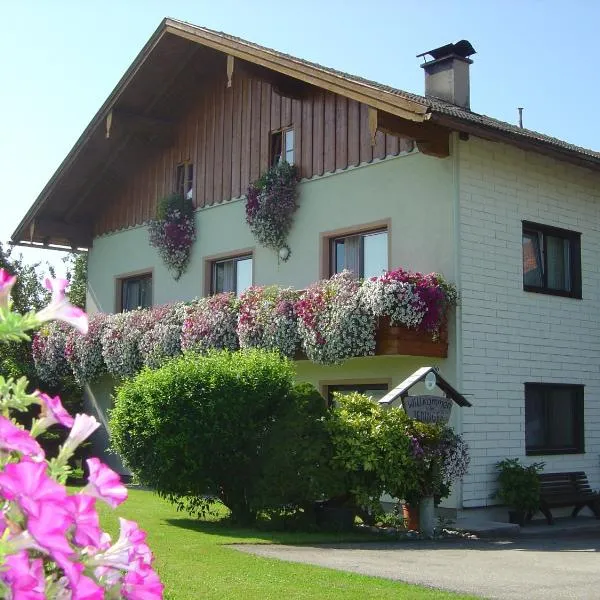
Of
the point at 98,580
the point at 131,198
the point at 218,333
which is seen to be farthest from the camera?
the point at 131,198

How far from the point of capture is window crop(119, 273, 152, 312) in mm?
22031

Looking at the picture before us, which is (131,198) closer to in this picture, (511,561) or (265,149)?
(265,149)

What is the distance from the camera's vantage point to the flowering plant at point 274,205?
58.1 ft

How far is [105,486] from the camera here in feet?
6.35

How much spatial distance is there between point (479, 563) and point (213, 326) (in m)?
8.05

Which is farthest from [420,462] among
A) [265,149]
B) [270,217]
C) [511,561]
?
[265,149]

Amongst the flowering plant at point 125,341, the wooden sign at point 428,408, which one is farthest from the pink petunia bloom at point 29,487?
the flowering plant at point 125,341

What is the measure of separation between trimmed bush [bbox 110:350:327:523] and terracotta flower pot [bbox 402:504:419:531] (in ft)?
5.09

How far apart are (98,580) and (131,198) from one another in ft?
68.8

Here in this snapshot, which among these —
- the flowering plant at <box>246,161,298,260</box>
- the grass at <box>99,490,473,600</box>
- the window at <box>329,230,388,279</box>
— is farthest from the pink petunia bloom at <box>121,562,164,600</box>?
the flowering plant at <box>246,161,298,260</box>

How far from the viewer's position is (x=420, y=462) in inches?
495

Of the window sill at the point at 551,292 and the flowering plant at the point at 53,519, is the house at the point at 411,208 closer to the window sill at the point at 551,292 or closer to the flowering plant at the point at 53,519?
the window sill at the point at 551,292

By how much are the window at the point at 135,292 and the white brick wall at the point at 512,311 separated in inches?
360

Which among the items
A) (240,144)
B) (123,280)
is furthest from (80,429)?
(123,280)
